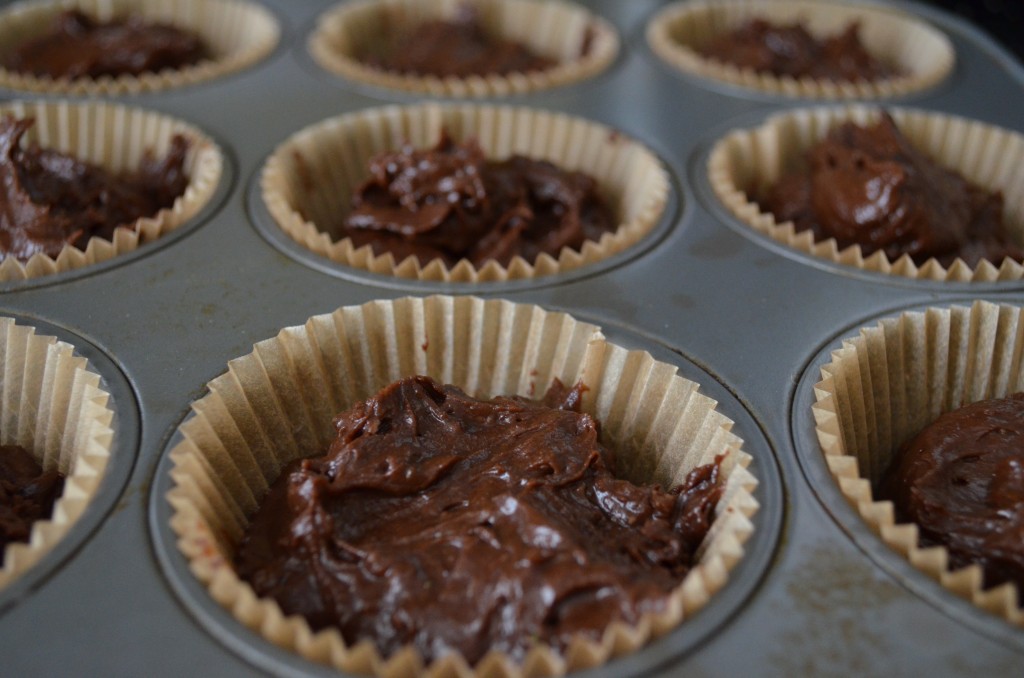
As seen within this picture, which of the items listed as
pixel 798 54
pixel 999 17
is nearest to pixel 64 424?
pixel 798 54

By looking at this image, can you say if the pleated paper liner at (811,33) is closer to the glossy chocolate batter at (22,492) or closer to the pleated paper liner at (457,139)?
the pleated paper liner at (457,139)

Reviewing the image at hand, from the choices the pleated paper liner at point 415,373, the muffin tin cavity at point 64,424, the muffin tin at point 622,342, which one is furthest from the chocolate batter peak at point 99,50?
the pleated paper liner at point 415,373

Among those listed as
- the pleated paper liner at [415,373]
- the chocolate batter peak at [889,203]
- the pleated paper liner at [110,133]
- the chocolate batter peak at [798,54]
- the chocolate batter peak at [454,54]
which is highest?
the chocolate batter peak at [798,54]

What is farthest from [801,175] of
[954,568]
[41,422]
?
[41,422]

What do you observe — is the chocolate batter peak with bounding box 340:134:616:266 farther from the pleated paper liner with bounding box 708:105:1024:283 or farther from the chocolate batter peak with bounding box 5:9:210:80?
the chocolate batter peak with bounding box 5:9:210:80

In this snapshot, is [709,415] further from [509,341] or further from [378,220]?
[378,220]

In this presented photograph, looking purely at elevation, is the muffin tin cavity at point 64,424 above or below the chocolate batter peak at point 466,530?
below

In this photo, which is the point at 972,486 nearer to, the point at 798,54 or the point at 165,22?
the point at 798,54
